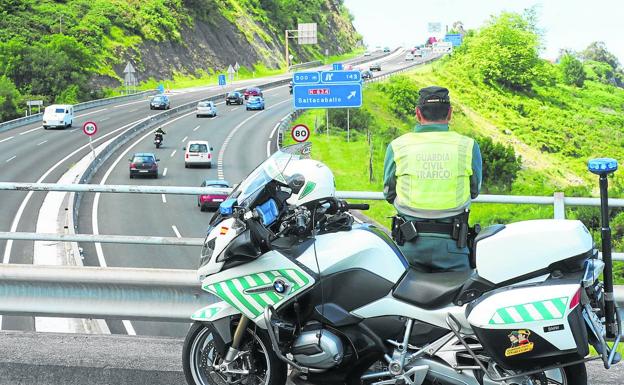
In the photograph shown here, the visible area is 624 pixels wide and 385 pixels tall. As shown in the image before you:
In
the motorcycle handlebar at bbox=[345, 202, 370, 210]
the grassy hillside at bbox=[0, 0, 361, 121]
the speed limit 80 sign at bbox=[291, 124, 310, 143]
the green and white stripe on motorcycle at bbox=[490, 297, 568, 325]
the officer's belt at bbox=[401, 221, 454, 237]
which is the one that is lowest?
the speed limit 80 sign at bbox=[291, 124, 310, 143]

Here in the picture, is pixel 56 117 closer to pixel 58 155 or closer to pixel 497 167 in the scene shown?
pixel 58 155

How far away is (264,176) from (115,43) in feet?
275

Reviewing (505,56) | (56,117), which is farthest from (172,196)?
(505,56)

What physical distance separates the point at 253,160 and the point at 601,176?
154ft

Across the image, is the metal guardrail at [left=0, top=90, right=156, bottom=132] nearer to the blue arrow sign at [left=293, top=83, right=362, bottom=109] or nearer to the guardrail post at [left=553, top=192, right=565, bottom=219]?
the blue arrow sign at [left=293, top=83, right=362, bottom=109]

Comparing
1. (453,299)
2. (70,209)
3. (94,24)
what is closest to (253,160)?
(70,209)

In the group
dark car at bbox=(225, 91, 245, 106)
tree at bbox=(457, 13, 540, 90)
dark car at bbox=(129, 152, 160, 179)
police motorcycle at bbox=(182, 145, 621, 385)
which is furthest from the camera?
tree at bbox=(457, 13, 540, 90)

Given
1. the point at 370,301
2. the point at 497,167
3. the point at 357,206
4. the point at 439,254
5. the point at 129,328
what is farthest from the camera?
the point at 497,167

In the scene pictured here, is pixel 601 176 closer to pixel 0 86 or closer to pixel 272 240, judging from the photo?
pixel 272 240

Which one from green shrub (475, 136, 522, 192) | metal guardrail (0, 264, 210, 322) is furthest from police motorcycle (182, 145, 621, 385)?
green shrub (475, 136, 522, 192)

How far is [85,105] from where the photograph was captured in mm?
74250

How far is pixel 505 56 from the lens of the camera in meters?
113

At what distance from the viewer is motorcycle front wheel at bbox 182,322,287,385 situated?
17.2 ft

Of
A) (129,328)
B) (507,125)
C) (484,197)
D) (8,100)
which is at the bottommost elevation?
(507,125)
